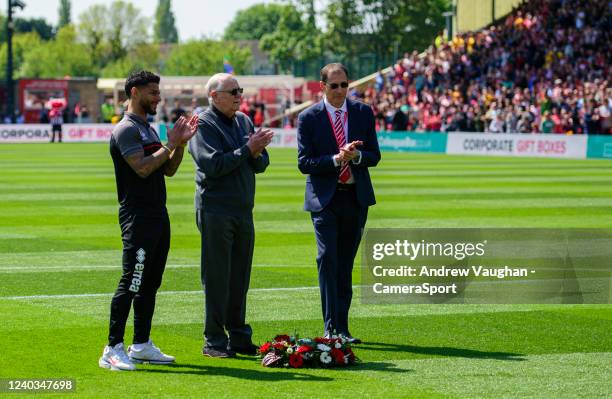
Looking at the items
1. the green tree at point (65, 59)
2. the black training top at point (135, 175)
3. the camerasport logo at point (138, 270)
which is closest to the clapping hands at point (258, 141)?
the black training top at point (135, 175)

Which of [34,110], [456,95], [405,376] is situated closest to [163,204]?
[405,376]

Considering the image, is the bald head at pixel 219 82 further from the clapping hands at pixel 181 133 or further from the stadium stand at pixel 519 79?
the stadium stand at pixel 519 79

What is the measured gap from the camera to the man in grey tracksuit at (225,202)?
362 inches

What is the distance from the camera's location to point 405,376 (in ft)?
28.5

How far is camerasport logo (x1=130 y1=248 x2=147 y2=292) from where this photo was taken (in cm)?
884

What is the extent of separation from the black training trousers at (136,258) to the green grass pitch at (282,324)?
0.41 meters

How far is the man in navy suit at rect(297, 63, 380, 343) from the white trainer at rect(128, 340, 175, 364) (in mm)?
1397

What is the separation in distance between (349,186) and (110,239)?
8.64 metres

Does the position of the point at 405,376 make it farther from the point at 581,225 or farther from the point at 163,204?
the point at 581,225

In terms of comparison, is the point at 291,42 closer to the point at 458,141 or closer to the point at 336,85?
the point at 458,141

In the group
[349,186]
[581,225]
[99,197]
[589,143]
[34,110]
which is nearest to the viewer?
[349,186]

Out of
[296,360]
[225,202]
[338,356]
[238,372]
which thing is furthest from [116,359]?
[338,356]

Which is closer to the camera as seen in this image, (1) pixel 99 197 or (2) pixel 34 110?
(1) pixel 99 197

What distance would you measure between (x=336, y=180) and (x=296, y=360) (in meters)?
1.61
